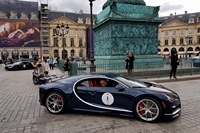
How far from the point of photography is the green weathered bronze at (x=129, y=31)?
14.0 m

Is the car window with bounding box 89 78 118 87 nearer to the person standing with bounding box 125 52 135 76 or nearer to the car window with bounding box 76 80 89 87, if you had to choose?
the car window with bounding box 76 80 89 87

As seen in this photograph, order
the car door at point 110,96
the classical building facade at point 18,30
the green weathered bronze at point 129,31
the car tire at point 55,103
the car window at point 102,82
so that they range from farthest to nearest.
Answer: the classical building facade at point 18,30
the green weathered bronze at point 129,31
the car tire at point 55,103
the car window at point 102,82
the car door at point 110,96

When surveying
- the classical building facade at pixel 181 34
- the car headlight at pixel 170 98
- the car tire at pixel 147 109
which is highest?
the classical building facade at pixel 181 34

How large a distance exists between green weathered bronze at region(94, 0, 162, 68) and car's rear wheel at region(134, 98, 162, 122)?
917 centimetres

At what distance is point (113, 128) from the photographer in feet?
13.5

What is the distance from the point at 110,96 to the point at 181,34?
7551 centimetres

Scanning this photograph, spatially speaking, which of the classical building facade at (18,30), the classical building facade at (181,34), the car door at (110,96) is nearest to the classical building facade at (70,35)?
the classical building facade at (18,30)

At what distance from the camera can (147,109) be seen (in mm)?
4449

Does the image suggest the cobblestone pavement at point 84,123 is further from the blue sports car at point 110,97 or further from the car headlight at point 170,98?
the car headlight at point 170,98

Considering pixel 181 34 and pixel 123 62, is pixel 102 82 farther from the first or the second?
pixel 181 34

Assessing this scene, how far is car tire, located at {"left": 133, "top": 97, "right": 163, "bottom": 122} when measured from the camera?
437cm

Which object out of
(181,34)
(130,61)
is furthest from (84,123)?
(181,34)

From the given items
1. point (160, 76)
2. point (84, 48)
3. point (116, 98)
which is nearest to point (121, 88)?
point (116, 98)

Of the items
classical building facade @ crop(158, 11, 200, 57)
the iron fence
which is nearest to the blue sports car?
the iron fence
